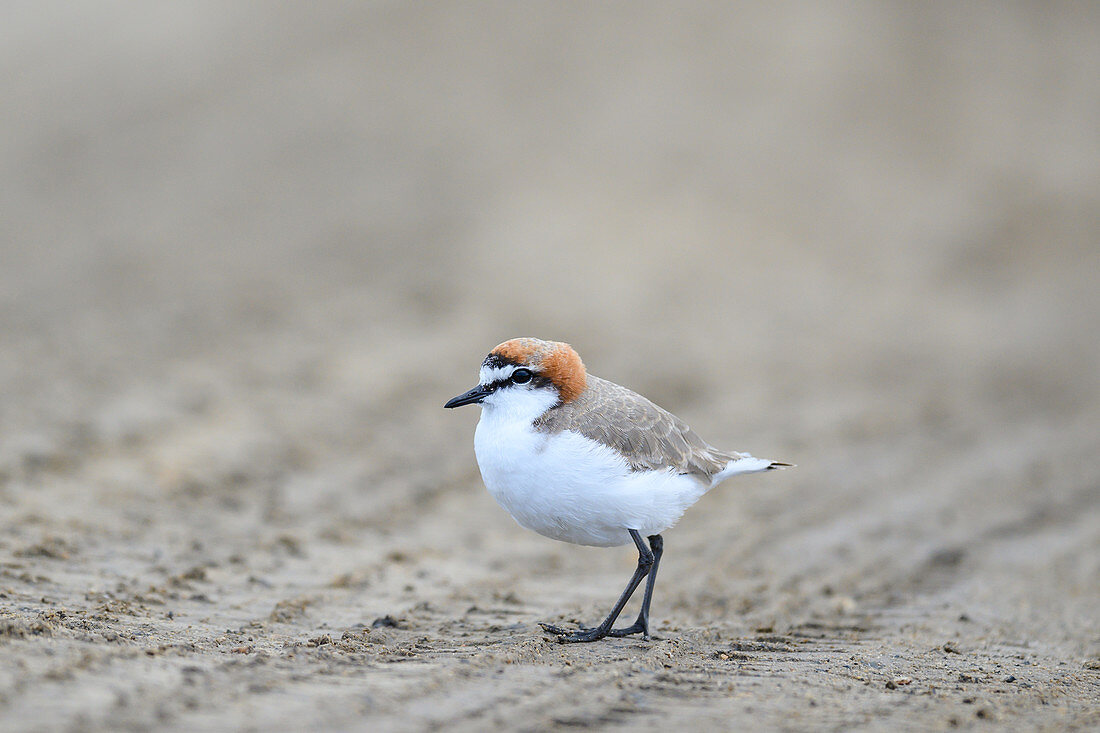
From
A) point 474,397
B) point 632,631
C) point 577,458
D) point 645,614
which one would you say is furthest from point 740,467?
point 474,397

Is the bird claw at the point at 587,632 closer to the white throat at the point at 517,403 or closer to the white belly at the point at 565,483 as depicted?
the white belly at the point at 565,483

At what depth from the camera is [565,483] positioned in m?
5.40

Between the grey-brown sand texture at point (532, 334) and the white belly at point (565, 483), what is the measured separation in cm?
61

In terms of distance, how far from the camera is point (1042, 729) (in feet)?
14.1

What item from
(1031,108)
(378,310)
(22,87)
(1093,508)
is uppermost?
(1031,108)

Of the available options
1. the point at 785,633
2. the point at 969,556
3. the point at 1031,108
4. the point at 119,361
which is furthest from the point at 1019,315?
the point at 119,361

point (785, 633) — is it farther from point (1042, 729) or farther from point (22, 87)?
point (22, 87)

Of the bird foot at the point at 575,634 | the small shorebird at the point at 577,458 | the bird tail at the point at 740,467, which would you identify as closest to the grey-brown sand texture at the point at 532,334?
the bird foot at the point at 575,634

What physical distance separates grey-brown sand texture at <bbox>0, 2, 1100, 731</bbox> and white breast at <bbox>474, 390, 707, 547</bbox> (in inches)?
23.7

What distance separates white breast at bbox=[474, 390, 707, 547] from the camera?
5.42m

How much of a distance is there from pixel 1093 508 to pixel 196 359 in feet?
28.1

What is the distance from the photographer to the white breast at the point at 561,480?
5.42 m

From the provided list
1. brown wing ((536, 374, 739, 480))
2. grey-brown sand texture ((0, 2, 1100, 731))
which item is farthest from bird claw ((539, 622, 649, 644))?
brown wing ((536, 374, 739, 480))

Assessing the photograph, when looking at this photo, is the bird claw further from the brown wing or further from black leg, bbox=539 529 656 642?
the brown wing
